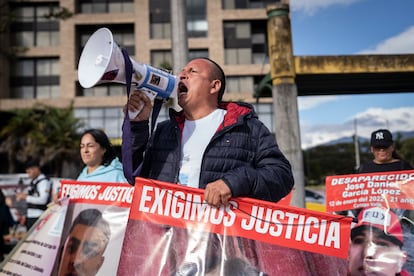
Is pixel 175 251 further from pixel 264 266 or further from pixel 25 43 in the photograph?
pixel 25 43

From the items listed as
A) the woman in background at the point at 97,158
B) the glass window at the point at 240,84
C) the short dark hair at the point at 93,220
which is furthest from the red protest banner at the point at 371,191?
the glass window at the point at 240,84

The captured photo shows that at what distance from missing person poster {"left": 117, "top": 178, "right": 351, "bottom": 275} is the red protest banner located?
6.39 ft

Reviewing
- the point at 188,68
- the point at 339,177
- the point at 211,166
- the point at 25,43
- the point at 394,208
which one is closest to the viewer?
the point at 211,166

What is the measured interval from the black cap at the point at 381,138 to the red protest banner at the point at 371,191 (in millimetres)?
679

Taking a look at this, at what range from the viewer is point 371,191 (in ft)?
12.5

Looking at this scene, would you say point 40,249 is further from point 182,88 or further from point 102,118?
point 102,118

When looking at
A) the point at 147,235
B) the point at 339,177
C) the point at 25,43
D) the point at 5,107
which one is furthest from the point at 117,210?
the point at 25,43

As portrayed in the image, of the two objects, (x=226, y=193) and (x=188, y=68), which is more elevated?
(x=188, y=68)

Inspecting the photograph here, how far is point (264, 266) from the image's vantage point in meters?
1.82

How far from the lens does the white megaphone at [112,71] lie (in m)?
1.92

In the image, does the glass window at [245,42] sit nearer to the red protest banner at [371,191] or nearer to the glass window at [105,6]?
the glass window at [105,6]

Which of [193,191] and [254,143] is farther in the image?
[254,143]

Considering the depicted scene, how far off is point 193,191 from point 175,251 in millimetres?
271

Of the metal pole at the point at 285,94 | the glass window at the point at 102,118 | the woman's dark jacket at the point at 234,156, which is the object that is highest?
the glass window at the point at 102,118
